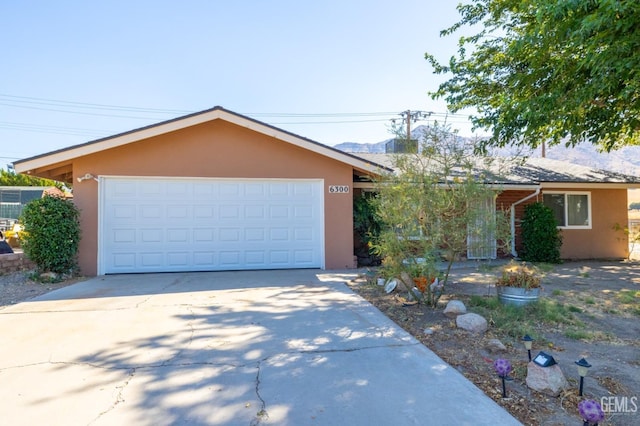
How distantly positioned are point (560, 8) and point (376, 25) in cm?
666

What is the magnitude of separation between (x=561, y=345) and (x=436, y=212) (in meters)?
2.18

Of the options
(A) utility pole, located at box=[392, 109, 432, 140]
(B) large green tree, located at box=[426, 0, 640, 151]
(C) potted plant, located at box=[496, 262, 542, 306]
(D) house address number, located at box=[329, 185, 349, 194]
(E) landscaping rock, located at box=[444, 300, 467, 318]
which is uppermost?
(A) utility pole, located at box=[392, 109, 432, 140]

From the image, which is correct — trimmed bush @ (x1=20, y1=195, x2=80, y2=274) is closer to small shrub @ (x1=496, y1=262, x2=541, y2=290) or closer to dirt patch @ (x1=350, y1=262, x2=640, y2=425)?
dirt patch @ (x1=350, y1=262, x2=640, y2=425)

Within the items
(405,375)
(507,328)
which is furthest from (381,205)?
(405,375)

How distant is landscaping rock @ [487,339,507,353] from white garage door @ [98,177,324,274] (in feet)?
19.0

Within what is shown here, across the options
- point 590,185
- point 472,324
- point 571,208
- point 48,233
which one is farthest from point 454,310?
point 571,208

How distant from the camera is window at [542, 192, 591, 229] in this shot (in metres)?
12.6

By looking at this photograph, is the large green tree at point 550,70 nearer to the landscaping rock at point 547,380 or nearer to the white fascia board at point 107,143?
the landscaping rock at point 547,380

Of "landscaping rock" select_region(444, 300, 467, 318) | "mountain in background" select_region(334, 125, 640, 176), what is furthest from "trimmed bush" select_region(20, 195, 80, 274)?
"mountain in background" select_region(334, 125, 640, 176)

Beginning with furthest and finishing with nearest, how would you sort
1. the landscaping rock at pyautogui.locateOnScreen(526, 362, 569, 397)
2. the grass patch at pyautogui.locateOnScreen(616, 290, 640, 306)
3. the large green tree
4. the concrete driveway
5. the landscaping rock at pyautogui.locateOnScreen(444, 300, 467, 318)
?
the grass patch at pyautogui.locateOnScreen(616, 290, 640, 306)
the large green tree
the landscaping rock at pyautogui.locateOnScreen(444, 300, 467, 318)
the landscaping rock at pyautogui.locateOnScreen(526, 362, 569, 397)
the concrete driveway

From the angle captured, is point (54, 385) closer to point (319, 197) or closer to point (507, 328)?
point (507, 328)

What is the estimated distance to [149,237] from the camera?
29.0ft

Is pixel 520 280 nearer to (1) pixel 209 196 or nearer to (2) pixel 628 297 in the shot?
(2) pixel 628 297

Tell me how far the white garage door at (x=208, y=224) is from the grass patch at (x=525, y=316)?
4834mm
